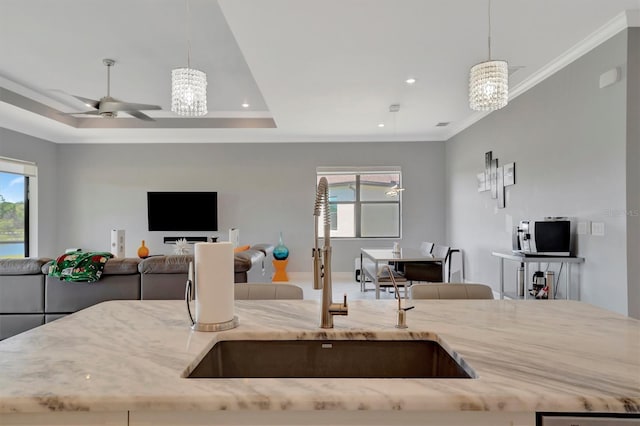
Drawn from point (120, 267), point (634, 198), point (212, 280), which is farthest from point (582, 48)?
point (120, 267)

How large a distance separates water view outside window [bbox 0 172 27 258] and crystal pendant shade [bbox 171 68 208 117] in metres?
5.31

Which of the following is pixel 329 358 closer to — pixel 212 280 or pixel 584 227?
pixel 212 280

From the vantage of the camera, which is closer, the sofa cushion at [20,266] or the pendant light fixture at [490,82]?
the pendant light fixture at [490,82]

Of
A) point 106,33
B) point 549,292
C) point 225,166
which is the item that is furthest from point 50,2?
point 549,292

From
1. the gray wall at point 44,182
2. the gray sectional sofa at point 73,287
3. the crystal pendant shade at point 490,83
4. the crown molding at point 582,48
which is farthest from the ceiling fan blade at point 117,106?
the crown molding at point 582,48

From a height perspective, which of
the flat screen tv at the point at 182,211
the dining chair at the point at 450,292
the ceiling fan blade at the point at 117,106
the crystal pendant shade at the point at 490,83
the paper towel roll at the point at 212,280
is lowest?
the dining chair at the point at 450,292

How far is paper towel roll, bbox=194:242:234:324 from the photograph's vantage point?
3.64ft

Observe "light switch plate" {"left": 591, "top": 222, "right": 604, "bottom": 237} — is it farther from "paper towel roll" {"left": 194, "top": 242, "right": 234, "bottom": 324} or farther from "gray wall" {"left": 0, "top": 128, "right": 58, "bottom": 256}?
"gray wall" {"left": 0, "top": 128, "right": 58, "bottom": 256}

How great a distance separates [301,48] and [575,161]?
2.71 metres

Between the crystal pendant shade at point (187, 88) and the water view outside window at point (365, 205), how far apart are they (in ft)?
15.2

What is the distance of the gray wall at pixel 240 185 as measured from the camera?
6.98m

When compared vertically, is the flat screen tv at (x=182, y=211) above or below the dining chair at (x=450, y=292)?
above

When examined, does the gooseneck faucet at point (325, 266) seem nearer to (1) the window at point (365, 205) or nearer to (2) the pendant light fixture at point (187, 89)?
(2) the pendant light fixture at point (187, 89)

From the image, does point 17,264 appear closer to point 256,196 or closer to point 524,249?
point 256,196
